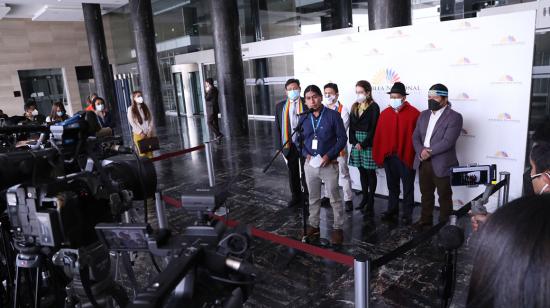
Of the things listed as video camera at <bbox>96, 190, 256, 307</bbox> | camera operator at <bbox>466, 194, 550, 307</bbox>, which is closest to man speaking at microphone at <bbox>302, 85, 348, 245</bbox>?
video camera at <bbox>96, 190, 256, 307</bbox>

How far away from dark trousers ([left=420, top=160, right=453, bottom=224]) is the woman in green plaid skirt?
597 mm

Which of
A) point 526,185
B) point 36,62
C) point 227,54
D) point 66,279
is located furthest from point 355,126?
point 36,62

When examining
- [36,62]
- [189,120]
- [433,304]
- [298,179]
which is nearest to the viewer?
[433,304]

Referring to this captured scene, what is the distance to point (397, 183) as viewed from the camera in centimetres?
417

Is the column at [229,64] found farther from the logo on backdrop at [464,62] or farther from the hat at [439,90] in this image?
the hat at [439,90]

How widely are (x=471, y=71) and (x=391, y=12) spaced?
1.84 m

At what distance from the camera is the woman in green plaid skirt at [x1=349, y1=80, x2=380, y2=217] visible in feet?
13.6

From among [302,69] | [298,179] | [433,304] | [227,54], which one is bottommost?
[433,304]

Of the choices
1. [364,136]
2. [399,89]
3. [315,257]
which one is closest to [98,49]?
[364,136]

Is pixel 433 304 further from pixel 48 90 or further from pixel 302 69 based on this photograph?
pixel 48 90

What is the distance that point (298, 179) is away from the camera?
15.7 feet

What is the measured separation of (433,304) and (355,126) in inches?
84.8

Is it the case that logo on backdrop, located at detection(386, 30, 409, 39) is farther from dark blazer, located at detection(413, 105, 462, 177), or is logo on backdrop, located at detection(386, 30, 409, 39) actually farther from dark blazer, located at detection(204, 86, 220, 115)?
dark blazer, located at detection(204, 86, 220, 115)

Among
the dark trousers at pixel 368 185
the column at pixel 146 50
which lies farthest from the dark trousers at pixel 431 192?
the column at pixel 146 50
